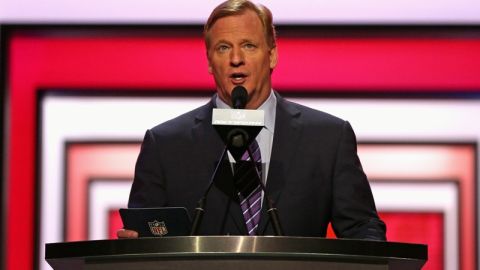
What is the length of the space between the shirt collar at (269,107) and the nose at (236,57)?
5.2 inches

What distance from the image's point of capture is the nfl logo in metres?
1.87

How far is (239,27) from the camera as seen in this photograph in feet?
7.57

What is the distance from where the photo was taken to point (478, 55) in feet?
11.3

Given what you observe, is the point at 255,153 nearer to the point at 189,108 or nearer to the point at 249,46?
the point at 249,46

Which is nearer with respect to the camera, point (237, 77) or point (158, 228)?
point (158, 228)

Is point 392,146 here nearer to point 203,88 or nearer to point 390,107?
point 390,107

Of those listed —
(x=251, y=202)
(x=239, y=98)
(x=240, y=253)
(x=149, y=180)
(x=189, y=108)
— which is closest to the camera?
(x=240, y=253)

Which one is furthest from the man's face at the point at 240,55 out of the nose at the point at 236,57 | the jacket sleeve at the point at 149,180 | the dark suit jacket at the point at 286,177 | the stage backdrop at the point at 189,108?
the stage backdrop at the point at 189,108

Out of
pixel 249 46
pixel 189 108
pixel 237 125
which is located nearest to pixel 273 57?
pixel 249 46

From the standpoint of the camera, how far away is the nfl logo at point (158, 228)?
1.87 metres

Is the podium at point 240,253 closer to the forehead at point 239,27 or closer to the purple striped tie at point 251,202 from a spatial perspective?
the purple striped tie at point 251,202

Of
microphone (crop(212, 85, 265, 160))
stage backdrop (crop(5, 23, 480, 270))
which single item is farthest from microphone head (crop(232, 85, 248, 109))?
stage backdrop (crop(5, 23, 480, 270))

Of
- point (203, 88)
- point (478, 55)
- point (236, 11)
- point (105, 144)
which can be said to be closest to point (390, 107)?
point (478, 55)

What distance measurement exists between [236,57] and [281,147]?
0.76 ft
